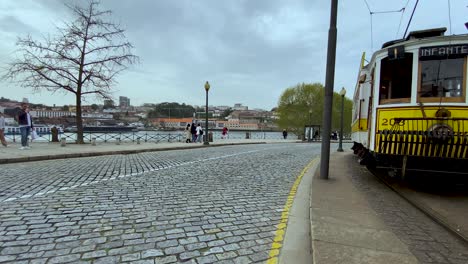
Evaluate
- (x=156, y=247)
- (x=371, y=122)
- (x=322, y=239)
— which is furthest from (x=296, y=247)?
(x=371, y=122)

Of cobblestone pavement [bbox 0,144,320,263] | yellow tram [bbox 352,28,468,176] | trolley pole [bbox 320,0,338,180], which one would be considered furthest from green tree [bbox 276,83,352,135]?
cobblestone pavement [bbox 0,144,320,263]

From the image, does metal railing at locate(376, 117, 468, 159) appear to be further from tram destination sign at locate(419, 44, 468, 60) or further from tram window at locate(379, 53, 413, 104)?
tram destination sign at locate(419, 44, 468, 60)

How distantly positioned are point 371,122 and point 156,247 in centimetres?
624

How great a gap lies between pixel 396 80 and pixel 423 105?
3.23 feet

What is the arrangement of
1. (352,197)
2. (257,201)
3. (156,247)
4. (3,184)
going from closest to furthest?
1. (156,247)
2. (257,201)
3. (352,197)
4. (3,184)

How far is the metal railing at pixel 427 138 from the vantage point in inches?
228

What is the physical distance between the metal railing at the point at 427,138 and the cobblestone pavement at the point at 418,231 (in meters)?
1.07

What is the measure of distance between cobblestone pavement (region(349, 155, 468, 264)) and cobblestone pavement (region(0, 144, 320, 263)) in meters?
1.72

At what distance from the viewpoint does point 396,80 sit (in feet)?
23.1

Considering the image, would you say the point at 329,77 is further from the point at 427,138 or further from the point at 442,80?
the point at 427,138

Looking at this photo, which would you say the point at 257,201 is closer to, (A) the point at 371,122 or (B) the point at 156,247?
(B) the point at 156,247

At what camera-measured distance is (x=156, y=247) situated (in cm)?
343

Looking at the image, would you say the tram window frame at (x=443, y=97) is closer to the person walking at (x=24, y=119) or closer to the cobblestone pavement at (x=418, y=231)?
the cobblestone pavement at (x=418, y=231)

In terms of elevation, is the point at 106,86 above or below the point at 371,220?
above
